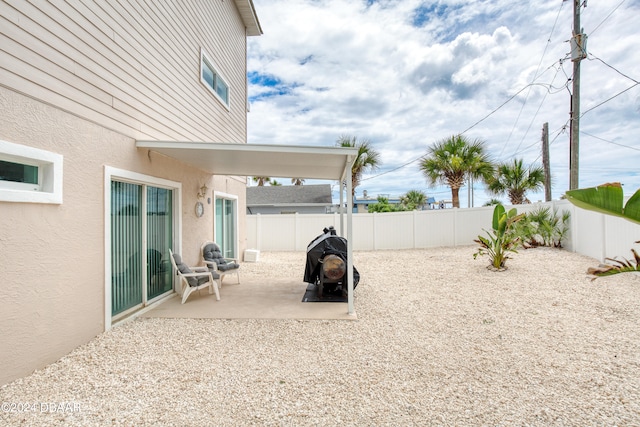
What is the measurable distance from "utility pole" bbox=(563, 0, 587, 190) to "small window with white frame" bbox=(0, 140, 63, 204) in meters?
11.8

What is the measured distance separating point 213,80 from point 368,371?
773cm

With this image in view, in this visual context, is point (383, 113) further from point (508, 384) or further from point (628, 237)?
point (508, 384)

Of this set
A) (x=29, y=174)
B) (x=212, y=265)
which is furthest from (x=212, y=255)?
(x=29, y=174)

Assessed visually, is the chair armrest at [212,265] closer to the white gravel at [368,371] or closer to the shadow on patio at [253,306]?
the shadow on patio at [253,306]

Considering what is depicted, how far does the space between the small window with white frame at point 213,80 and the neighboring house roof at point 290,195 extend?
13245 millimetres

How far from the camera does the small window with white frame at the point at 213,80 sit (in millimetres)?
7248

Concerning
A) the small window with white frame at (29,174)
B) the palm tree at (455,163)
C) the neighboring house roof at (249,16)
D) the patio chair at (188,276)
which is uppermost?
the neighboring house roof at (249,16)

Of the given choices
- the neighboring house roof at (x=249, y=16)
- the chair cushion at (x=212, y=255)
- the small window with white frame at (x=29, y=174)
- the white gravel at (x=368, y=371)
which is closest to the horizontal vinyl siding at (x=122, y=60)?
the small window with white frame at (x=29, y=174)

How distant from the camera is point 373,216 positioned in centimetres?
1365

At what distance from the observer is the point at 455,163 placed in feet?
46.6

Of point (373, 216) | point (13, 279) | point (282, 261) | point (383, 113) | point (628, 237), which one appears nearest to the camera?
point (13, 279)

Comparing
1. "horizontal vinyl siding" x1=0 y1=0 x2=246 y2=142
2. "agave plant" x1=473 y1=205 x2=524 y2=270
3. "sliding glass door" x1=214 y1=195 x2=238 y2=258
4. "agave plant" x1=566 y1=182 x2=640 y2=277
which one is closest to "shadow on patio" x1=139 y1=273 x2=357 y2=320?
"sliding glass door" x1=214 y1=195 x2=238 y2=258

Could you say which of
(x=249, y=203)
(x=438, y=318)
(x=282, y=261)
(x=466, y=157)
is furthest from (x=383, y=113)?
(x=438, y=318)

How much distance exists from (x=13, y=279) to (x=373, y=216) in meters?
12.0
